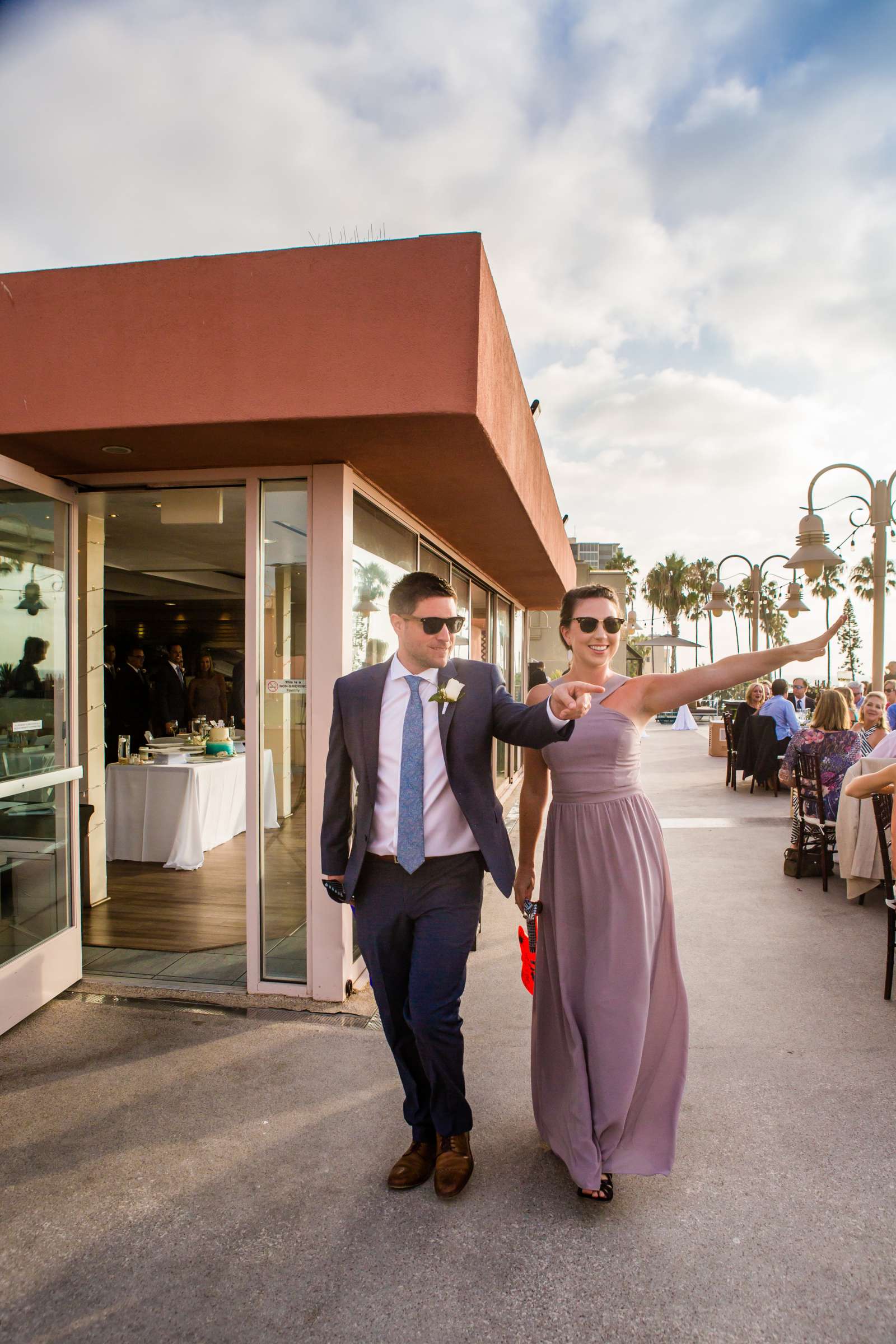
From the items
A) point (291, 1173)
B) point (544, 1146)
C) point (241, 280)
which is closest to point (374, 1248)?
point (291, 1173)

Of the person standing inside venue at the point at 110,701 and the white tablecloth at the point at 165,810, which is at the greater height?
the person standing inside venue at the point at 110,701

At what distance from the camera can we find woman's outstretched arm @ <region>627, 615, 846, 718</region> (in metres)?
2.57

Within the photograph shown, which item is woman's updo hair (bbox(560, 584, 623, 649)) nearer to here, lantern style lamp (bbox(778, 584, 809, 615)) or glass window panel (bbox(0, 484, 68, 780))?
glass window panel (bbox(0, 484, 68, 780))

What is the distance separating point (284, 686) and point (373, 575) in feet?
3.35

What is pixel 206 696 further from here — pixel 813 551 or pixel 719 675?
pixel 719 675

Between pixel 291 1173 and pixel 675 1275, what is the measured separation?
1.30m

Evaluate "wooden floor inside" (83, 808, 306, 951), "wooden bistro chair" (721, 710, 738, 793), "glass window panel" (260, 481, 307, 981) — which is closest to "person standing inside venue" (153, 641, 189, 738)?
"wooden floor inside" (83, 808, 306, 951)

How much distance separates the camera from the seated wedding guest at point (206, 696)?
425 inches

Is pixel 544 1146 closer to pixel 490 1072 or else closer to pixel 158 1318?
pixel 490 1072

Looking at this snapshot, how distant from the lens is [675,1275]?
227 centimetres

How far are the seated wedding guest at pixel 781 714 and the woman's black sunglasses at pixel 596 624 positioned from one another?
34.1ft

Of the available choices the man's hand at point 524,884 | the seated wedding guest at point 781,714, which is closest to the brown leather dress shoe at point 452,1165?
the man's hand at point 524,884

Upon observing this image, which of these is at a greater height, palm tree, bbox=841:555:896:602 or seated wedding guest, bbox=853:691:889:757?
palm tree, bbox=841:555:896:602

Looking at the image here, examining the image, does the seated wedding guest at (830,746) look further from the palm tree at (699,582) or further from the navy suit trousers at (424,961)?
the palm tree at (699,582)
